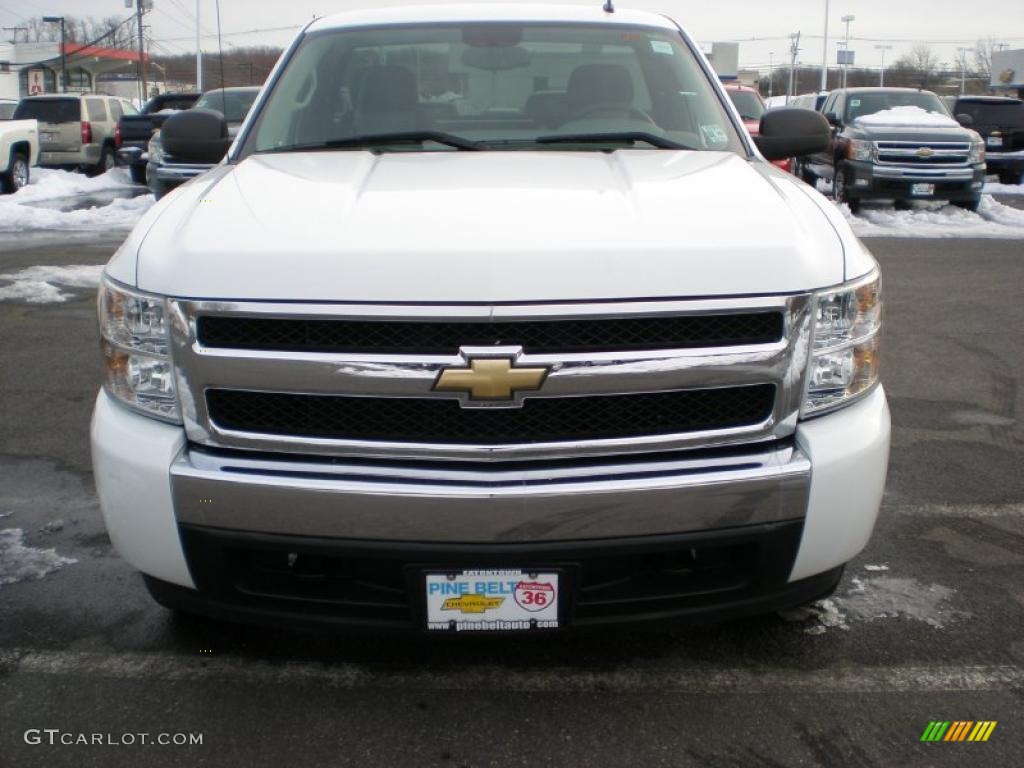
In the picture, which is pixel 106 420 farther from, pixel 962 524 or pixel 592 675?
pixel 962 524

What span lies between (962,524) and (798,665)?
1.40 meters

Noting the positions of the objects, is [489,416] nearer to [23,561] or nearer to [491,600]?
[491,600]

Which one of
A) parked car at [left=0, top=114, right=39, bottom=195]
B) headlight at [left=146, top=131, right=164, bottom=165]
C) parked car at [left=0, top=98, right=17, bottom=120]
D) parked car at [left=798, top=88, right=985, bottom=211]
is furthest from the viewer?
parked car at [left=0, top=98, right=17, bottom=120]

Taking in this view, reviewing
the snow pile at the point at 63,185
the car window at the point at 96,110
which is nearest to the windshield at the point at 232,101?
the snow pile at the point at 63,185

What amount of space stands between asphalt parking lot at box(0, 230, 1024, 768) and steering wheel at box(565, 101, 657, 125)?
1752mm

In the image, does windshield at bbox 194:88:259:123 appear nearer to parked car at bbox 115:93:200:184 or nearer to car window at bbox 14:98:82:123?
parked car at bbox 115:93:200:184

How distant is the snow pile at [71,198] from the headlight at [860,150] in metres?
9.90

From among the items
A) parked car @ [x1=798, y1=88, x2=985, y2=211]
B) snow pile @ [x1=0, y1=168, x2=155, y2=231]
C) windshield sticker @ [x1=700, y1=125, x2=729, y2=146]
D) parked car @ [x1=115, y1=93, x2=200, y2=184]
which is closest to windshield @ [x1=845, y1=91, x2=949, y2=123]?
parked car @ [x1=798, y1=88, x2=985, y2=211]

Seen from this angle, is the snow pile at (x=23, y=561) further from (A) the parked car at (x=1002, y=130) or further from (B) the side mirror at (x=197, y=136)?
(A) the parked car at (x=1002, y=130)

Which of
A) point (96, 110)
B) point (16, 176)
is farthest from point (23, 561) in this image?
point (96, 110)

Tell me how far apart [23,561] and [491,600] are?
1989 mm

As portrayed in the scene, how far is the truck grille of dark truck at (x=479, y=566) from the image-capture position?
2.43 metres

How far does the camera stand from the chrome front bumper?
7.86 ft

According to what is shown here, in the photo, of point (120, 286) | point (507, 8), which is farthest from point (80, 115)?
point (120, 286)
